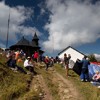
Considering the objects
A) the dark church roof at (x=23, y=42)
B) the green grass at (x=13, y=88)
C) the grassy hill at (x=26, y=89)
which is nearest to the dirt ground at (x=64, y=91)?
the grassy hill at (x=26, y=89)

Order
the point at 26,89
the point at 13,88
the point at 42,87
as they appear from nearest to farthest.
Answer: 1. the point at 13,88
2. the point at 26,89
3. the point at 42,87

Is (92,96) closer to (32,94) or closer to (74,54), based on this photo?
(32,94)

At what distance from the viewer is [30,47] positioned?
224ft

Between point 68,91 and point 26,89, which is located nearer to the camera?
point 26,89

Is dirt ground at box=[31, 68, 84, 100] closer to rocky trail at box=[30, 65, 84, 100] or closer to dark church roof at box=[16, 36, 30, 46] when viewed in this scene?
rocky trail at box=[30, 65, 84, 100]

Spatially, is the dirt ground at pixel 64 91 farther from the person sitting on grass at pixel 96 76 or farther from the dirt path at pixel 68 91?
the person sitting on grass at pixel 96 76

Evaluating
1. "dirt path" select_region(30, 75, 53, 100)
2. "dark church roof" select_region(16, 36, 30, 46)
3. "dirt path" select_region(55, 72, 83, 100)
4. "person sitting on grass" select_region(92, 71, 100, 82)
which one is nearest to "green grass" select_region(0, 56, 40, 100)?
"dirt path" select_region(30, 75, 53, 100)

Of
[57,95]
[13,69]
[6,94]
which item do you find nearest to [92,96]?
[57,95]

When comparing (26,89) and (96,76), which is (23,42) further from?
(26,89)

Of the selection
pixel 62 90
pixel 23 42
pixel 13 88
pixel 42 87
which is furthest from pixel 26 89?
pixel 23 42

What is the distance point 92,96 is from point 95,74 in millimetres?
6743

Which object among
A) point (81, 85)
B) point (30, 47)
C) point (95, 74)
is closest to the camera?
point (81, 85)

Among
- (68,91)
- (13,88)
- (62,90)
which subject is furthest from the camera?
(62,90)

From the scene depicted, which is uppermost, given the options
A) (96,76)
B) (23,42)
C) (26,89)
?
(23,42)
